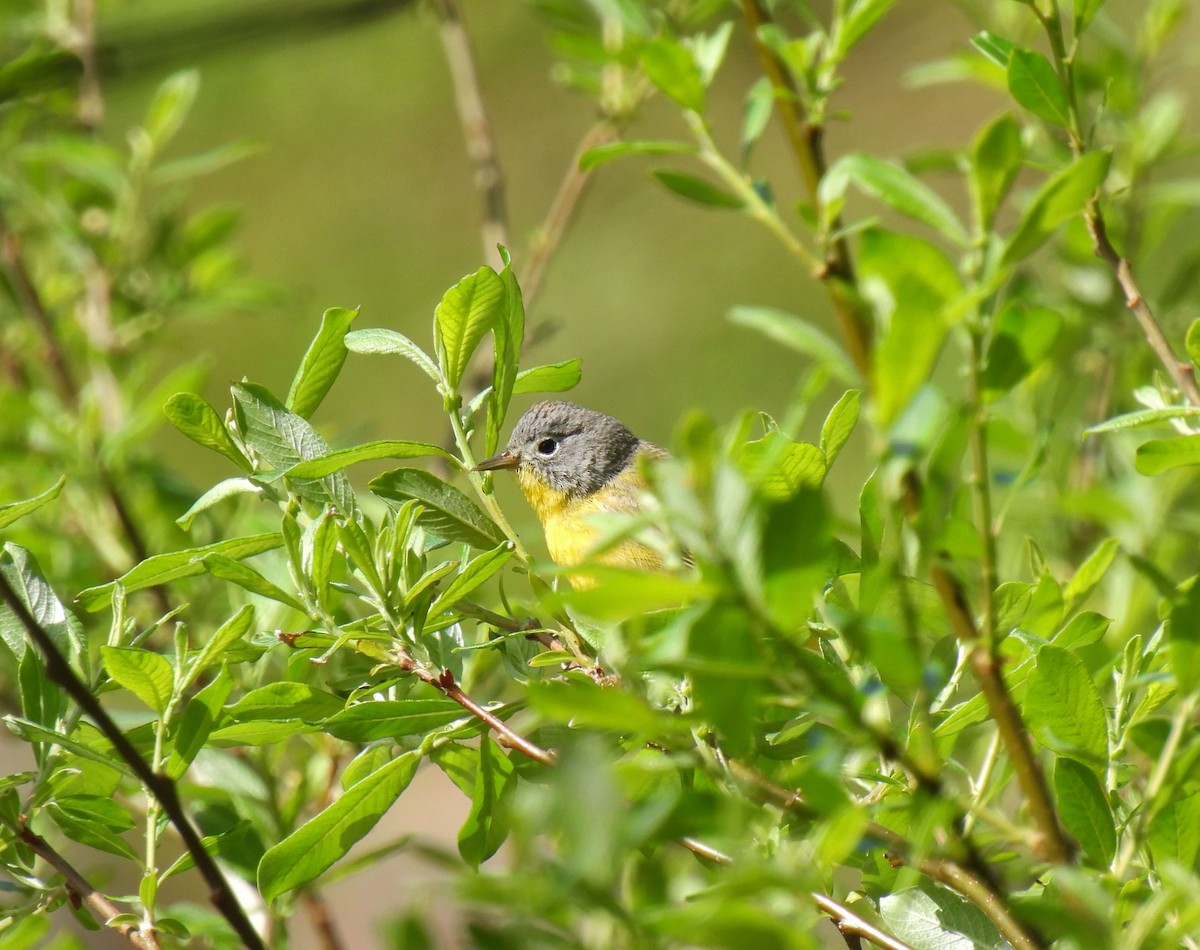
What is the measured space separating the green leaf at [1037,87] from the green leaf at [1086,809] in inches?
29.3

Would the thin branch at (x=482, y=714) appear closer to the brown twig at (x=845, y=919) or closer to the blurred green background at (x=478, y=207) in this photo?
the brown twig at (x=845, y=919)

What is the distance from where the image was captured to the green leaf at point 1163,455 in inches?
51.8

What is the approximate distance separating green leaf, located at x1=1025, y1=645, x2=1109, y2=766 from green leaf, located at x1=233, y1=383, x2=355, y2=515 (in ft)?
2.44

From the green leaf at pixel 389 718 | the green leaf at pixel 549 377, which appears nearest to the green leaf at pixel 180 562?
the green leaf at pixel 389 718

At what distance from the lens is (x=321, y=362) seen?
1411 millimetres

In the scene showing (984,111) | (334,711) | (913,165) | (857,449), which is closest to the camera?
(334,711)

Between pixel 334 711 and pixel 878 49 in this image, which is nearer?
pixel 334 711

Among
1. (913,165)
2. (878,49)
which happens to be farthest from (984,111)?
(913,165)

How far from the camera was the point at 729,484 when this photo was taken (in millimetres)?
847

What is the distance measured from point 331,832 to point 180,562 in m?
0.32

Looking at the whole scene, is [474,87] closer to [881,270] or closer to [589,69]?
[589,69]

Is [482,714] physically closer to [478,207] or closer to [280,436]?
[280,436]

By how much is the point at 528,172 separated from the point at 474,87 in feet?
19.6

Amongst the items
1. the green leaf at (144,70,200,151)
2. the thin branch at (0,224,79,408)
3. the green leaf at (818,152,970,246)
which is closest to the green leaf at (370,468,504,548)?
the green leaf at (818,152,970,246)
